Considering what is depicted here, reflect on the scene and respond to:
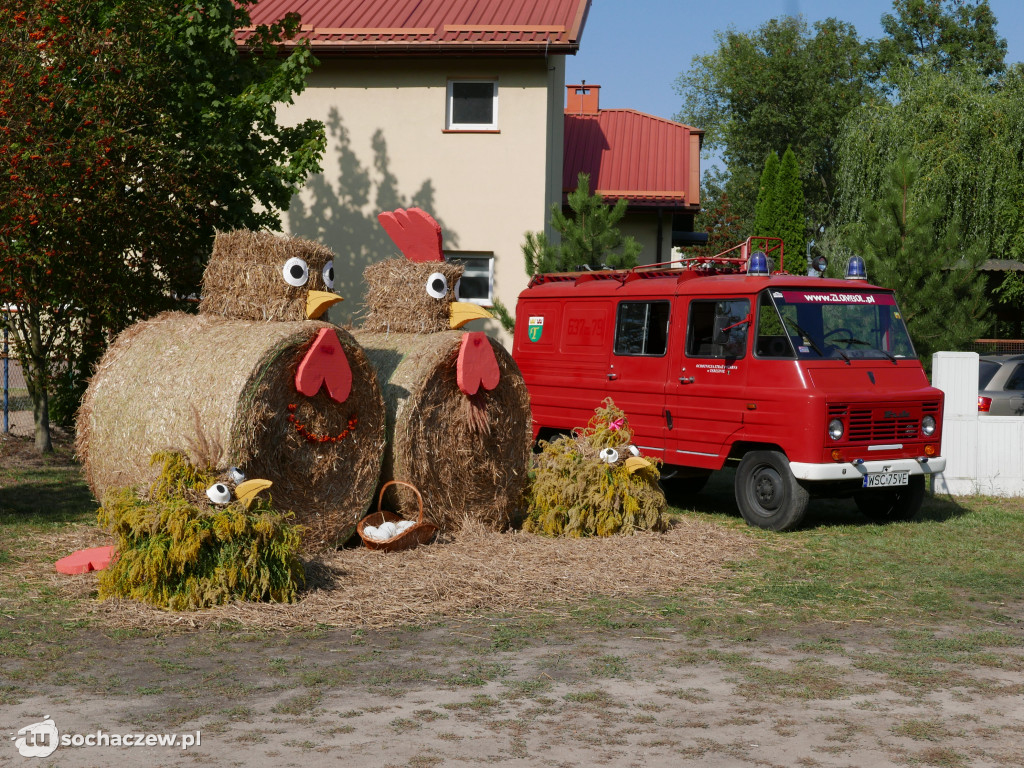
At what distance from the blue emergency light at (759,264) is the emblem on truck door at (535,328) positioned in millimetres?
2851

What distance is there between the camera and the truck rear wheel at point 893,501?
10.6 m

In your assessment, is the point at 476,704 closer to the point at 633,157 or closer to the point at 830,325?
the point at 830,325

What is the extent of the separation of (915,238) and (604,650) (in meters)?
11.7

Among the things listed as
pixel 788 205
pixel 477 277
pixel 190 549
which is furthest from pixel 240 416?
pixel 788 205

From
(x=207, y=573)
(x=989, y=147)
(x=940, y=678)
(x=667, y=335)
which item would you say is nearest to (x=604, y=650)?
(x=940, y=678)

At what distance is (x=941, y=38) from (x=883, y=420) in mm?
54202

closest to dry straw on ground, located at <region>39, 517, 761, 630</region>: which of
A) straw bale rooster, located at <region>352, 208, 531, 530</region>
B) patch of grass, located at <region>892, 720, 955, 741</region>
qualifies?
straw bale rooster, located at <region>352, 208, 531, 530</region>

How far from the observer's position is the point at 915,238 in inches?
621

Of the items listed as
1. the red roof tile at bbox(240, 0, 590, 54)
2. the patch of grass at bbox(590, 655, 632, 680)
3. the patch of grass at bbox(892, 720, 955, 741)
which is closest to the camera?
the patch of grass at bbox(892, 720, 955, 741)

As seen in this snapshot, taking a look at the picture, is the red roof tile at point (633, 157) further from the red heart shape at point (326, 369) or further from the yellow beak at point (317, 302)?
the red heart shape at point (326, 369)

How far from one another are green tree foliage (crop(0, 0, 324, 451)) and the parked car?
9.41 m

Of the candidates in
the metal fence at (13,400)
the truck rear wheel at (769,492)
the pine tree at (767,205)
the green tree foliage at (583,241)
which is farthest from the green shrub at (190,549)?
the pine tree at (767,205)

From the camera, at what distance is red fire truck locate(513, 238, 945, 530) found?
977cm

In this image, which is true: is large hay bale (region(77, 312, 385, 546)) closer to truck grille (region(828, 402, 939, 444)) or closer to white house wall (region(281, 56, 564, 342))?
truck grille (region(828, 402, 939, 444))
